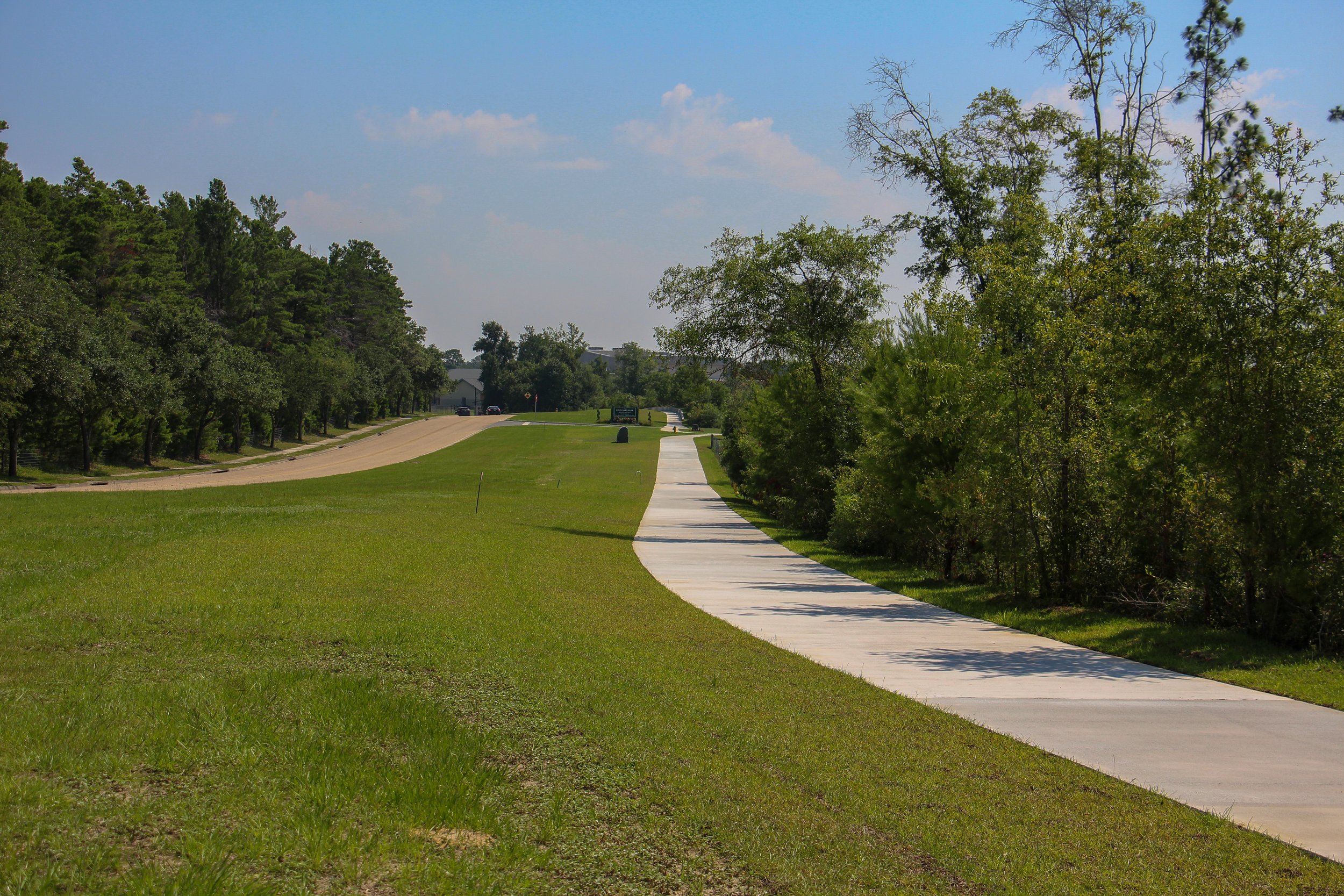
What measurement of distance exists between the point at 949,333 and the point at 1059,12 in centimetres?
1081

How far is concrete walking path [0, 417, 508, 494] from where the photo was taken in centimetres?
3634

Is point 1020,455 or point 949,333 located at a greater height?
point 949,333

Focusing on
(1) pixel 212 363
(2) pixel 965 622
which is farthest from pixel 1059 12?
(1) pixel 212 363

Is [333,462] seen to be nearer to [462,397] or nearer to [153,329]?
[153,329]

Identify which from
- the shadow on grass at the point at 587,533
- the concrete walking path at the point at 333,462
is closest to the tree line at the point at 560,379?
the concrete walking path at the point at 333,462

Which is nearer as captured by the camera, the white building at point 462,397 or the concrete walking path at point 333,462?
the concrete walking path at point 333,462

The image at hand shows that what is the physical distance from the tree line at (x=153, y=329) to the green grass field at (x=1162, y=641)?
33.5m

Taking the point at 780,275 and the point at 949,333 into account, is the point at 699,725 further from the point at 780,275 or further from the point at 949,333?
the point at 780,275

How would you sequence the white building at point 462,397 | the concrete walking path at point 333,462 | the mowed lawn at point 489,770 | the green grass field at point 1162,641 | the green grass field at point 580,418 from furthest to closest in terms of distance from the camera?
the white building at point 462,397
the green grass field at point 580,418
the concrete walking path at point 333,462
the green grass field at point 1162,641
the mowed lawn at point 489,770

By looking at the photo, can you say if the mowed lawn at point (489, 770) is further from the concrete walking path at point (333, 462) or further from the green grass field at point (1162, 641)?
the concrete walking path at point (333, 462)

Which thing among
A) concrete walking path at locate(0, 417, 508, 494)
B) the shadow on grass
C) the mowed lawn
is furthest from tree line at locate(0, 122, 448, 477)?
the mowed lawn

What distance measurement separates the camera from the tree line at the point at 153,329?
37.6 m

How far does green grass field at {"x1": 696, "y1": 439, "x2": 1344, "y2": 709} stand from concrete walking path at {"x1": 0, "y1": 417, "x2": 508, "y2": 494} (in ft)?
77.7

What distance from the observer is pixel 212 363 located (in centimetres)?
5112
